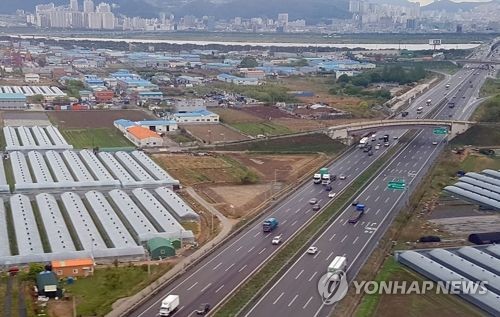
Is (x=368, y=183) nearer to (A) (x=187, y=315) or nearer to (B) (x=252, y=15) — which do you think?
(A) (x=187, y=315)

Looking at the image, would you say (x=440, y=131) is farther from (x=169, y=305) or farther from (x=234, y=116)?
(x=169, y=305)

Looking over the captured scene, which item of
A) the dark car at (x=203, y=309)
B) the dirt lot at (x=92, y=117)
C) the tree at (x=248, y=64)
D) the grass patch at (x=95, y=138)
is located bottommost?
the dark car at (x=203, y=309)

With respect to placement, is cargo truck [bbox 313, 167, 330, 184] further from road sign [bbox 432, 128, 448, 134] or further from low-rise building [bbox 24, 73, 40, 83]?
low-rise building [bbox 24, 73, 40, 83]

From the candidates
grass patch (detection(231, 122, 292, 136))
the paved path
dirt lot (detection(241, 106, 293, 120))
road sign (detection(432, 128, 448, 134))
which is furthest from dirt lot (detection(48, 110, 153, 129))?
road sign (detection(432, 128, 448, 134))

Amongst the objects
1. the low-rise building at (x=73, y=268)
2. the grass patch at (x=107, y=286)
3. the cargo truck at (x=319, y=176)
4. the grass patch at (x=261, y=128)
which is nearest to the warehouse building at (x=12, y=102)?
the grass patch at (x=261, y=128)

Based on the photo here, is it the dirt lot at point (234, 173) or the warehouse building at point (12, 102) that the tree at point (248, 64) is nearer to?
the warehouse building at point (12, 102)

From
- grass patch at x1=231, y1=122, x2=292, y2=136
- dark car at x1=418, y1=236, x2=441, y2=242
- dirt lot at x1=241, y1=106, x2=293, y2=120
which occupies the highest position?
dirt lot at x1=241, y1=106, x2=293, y2=120
